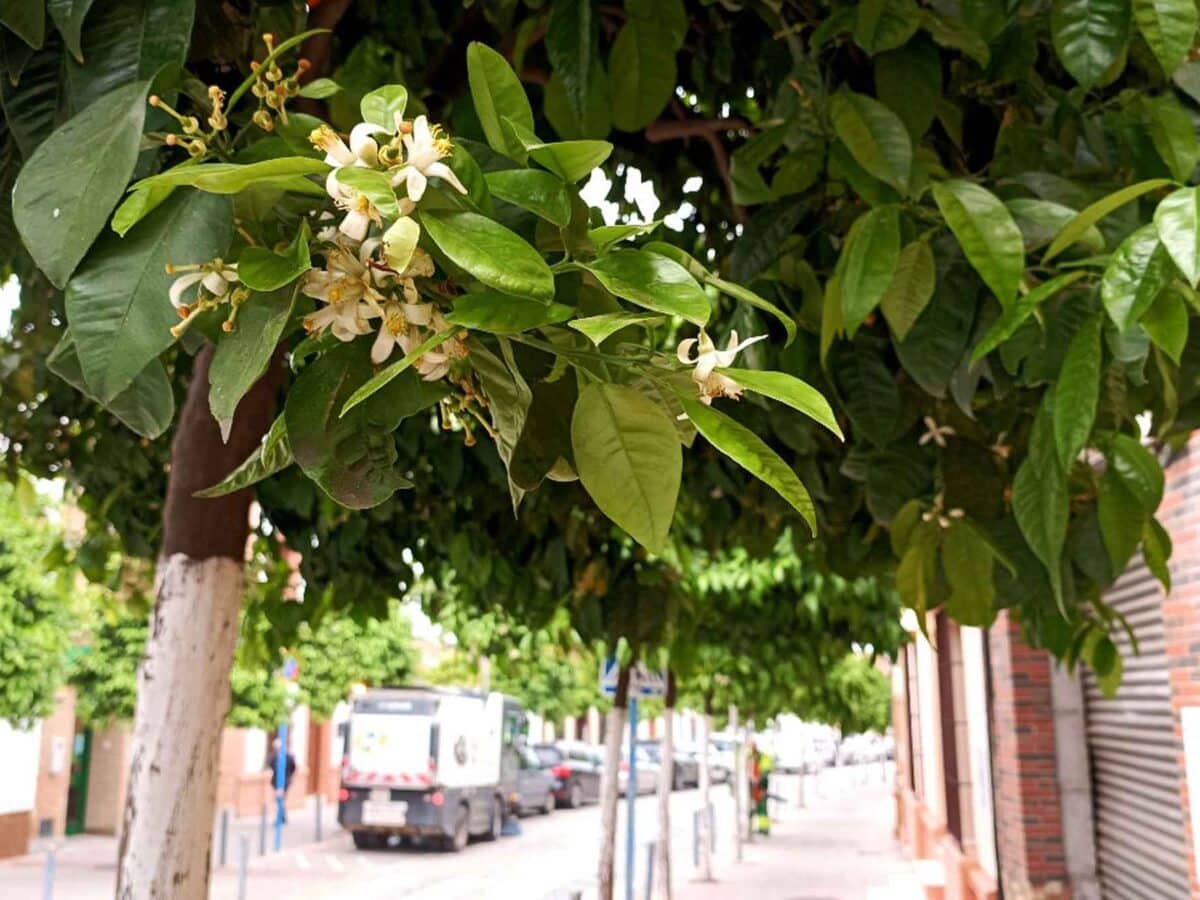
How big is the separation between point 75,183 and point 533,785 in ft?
89.5

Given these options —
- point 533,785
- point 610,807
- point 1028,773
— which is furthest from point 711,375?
point 533,785

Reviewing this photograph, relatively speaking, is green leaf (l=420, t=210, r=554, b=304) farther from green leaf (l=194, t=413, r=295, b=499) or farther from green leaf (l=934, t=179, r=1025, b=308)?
green leaf (l=934, t=179, r=1025, b=308)

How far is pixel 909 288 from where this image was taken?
1.88 meters

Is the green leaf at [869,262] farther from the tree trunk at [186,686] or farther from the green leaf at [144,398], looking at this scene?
the tree trunk at [186,686]

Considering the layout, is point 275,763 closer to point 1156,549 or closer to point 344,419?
point 1156,549

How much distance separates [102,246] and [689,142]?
2.73m

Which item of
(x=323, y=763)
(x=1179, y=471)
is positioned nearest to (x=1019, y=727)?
(x=1179, y=471)

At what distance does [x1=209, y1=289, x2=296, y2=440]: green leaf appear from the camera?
903 millimetres

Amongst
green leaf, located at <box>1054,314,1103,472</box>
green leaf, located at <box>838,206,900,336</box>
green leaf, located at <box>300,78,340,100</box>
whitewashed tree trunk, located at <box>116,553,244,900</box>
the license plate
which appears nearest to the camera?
green leaf, located at <box>300,78,340,100</box>

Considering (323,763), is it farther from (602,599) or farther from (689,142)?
(689,142)

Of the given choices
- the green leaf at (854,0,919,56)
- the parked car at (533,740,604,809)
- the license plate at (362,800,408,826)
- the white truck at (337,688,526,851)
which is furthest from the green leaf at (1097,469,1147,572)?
the parked car at (533,740,604,809)

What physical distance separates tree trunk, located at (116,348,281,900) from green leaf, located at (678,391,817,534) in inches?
85.7

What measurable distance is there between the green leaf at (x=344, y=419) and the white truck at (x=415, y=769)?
20105mm

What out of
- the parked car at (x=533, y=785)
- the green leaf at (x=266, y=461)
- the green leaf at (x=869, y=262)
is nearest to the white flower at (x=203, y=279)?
the green leaf at (x=266, y=461)
